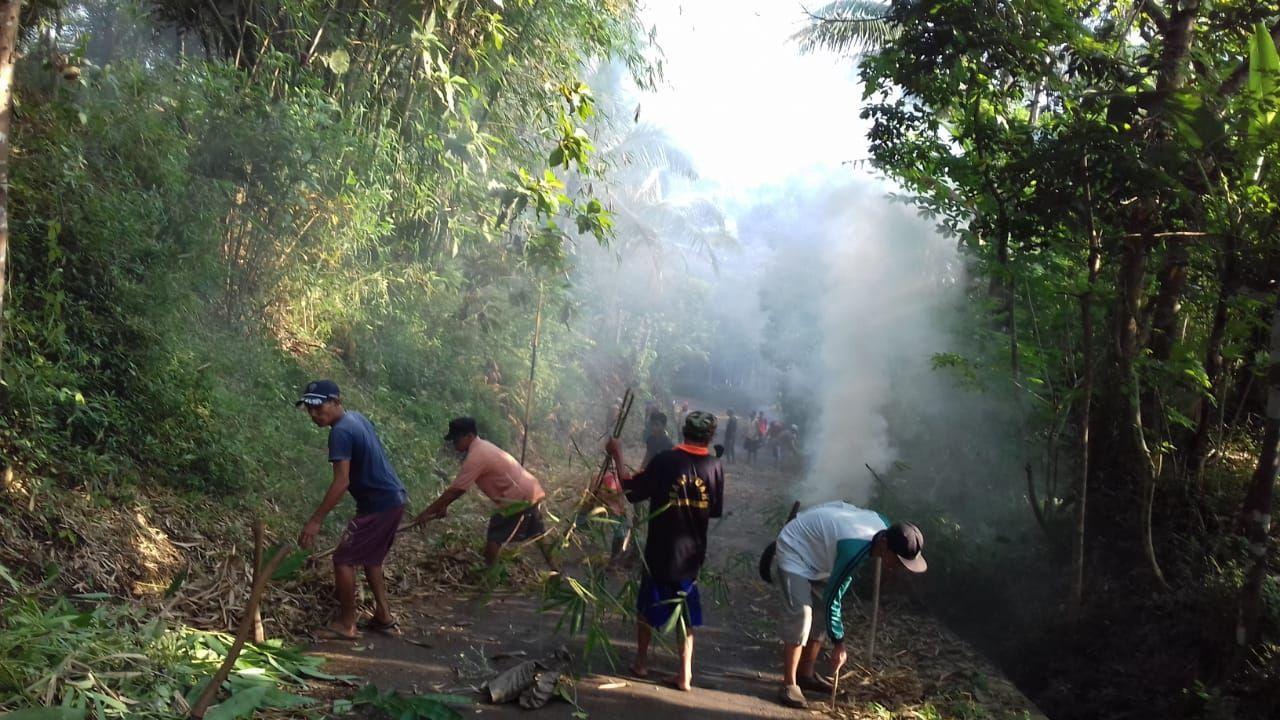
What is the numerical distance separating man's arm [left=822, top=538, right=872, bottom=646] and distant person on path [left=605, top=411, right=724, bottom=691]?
2.59 feet

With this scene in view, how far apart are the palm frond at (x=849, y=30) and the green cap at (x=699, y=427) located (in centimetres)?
1161

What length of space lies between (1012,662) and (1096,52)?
496cm

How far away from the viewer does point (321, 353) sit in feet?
35.2

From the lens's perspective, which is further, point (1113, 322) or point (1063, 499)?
point (1063, 499)

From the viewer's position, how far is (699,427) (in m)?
5.22

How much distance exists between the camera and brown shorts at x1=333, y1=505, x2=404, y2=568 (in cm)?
536

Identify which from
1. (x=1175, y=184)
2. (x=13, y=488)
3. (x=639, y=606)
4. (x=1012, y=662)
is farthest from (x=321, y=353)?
(x=1175, y=184)

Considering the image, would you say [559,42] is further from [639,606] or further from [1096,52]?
[639,606]

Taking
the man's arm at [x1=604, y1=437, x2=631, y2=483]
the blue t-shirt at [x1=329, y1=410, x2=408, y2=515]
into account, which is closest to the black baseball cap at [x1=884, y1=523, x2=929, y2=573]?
the man's arm at [x1=604, y1=437, x2=631, y2=483]

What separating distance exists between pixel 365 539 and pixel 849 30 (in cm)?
1434

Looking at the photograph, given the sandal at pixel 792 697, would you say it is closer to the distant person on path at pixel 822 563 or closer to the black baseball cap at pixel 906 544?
the distant person on path at pixel 822 563

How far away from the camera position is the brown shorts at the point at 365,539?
5363mm

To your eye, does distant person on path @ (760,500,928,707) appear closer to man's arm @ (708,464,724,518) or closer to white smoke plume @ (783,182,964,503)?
man's arm @ (708,464,724,518)

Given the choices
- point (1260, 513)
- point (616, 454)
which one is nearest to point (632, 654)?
point (616, 454)
